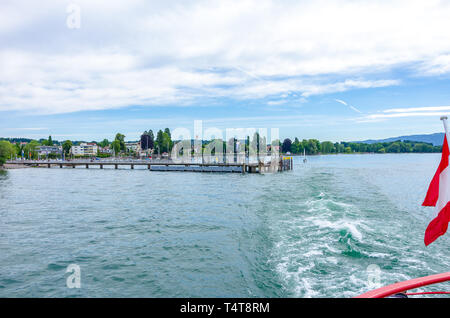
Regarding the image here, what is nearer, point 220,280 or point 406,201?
point 220,280

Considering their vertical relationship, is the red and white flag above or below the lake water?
above

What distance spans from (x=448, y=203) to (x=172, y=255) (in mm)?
10446

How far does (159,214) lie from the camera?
69.1 feet

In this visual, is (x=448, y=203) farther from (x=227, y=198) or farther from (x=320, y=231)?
(x=227, y=198)

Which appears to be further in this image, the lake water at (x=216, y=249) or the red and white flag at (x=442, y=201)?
the lake water at (x=216, y=249)

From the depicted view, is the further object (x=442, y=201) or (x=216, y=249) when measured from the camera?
(x=216, y=249)

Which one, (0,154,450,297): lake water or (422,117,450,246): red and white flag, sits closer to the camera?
(422,117,450,246): red and white flag

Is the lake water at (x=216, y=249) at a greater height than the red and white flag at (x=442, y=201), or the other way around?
the red and white flag at (x=442, y=201)

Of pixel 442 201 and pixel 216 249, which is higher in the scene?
pixel 442 201
